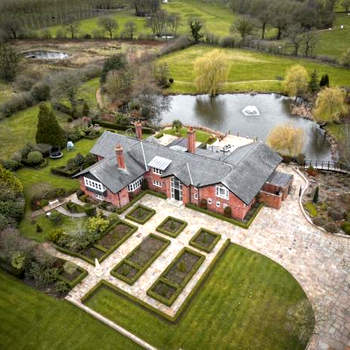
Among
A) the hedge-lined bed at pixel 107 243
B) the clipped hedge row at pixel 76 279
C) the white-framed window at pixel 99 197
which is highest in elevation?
the white-framed window at pixel 99 197

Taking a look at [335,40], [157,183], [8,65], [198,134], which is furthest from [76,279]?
[335,40]

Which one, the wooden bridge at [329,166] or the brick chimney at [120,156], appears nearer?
the brick chimney at [120,156]

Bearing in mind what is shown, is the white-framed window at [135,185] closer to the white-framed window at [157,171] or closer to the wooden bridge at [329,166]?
the white-framed window at [157,171]

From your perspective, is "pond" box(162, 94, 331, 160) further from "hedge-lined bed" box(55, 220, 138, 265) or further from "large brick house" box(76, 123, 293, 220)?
"hedge-lined bed" box(55, 220, 138, 265)

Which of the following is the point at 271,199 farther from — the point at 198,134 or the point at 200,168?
the point at 198,134

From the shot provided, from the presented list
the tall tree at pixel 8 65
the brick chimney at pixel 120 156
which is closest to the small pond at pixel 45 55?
the tall tree at pixel 8 65

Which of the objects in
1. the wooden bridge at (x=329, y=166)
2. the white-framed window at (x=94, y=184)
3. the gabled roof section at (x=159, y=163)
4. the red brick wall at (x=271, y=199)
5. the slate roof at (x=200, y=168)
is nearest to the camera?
the slate roof at (x=200, y=168)
